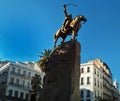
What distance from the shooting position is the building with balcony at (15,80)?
73269mm

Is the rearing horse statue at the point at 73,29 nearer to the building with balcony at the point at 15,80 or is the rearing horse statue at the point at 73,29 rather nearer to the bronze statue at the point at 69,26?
the bronze statue at the point at 69,26

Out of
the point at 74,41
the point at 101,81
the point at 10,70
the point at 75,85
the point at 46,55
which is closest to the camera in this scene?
the point at 75,85

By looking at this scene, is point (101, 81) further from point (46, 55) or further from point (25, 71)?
point (46, 55)

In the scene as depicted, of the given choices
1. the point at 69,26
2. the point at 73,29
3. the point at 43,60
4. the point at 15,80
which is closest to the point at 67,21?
the point at 69,26

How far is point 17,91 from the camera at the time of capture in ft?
246

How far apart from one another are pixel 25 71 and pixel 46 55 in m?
28.0

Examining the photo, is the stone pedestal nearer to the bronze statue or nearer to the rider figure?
the bronze statue

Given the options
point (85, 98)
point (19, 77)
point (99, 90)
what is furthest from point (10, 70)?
point (99, 90)

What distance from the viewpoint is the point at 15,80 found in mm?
74875

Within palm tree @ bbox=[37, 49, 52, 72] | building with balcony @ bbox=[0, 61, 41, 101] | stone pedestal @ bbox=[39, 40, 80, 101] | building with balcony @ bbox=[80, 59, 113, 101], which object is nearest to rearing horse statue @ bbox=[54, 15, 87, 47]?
stone pedestal @ bbox=[39, 40, 80, 101]

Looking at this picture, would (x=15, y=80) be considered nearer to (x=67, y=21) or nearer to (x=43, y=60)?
(x=43, y=60)

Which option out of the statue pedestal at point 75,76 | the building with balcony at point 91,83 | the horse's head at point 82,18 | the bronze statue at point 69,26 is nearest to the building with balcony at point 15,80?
the building with balcony at point 91,83

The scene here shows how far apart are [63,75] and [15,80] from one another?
2182 inches

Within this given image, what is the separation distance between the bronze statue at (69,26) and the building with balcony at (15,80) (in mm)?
49049
